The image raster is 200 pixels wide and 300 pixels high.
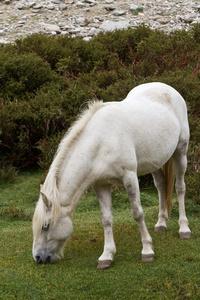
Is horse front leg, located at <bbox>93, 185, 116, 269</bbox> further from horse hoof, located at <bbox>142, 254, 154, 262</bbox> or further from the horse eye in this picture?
the horse eye

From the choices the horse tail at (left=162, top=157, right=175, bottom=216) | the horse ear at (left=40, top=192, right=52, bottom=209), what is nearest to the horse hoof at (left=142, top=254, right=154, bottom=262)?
the horse ear at (left=40, top=192, right=52, bottom=209)

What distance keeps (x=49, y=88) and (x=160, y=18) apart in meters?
14.7

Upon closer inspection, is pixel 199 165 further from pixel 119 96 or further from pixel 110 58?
pixel 110 58

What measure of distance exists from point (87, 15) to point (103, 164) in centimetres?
2064

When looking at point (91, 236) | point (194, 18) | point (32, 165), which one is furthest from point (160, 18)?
point (91, 236)

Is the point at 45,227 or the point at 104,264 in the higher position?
the point at 45,227

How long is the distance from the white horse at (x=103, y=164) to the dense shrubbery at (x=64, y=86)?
8.97ft

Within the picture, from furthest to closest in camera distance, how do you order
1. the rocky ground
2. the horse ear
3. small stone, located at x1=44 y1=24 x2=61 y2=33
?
the rocky ground, small stone, located at x1=44 y1=24 x2=61 y2=33, the horse ear

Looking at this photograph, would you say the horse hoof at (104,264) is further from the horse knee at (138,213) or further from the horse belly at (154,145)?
the horse belly at (154,145)

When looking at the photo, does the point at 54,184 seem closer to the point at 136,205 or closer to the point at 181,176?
the point at 136,205

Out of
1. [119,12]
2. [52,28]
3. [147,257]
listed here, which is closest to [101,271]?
[147,257]

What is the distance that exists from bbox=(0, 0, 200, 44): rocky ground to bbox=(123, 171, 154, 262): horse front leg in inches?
639

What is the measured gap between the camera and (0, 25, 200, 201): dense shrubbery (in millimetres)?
9586

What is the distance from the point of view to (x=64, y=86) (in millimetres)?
11586
